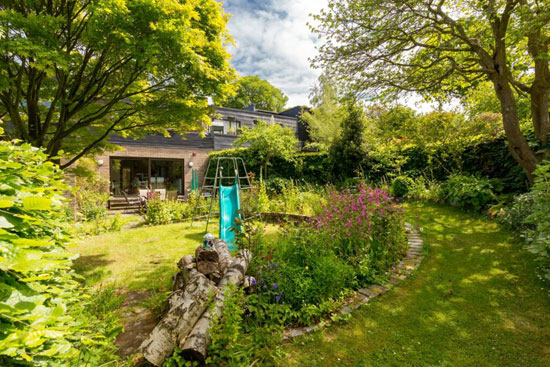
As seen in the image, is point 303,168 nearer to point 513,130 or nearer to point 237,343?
point 513,130

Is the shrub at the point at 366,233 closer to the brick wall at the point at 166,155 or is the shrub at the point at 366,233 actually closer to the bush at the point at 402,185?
the bush at the point at 402,185

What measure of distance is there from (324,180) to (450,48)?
6819 mm

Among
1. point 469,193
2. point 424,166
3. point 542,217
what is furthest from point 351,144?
point 542,217

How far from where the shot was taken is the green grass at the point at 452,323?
2398 millimetres

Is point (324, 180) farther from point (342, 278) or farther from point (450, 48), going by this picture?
point (342, 278)

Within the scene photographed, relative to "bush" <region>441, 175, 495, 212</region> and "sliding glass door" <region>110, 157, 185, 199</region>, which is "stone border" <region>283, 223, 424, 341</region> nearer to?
"bush" <region>441, 175, 495, 212</region>

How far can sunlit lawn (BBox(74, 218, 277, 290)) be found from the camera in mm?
4265

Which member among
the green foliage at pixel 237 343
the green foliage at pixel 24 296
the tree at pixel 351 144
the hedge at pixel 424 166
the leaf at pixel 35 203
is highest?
the tree at pixel 351 144

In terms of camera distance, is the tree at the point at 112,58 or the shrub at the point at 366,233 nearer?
the tree at the point at 112,58

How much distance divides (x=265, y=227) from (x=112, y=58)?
13.3 feet

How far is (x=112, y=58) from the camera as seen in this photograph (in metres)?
4.30

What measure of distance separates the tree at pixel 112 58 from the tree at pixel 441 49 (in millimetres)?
3382

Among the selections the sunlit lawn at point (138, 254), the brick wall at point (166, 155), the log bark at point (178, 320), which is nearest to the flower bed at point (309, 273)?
the log bark at point (178, 320)

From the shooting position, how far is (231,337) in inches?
89.9
